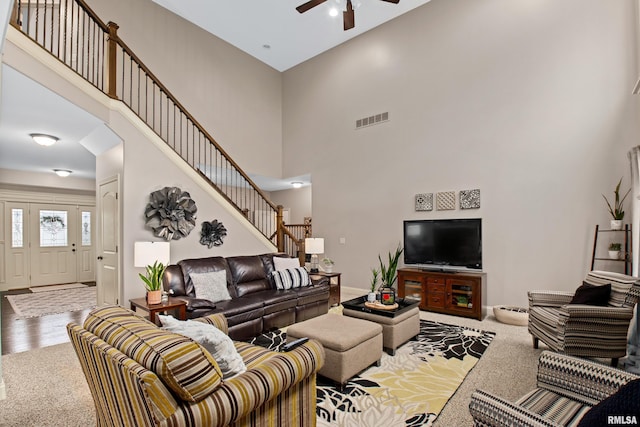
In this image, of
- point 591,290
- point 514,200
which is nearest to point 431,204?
point 514,200

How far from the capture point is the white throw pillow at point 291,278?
4.66 metres

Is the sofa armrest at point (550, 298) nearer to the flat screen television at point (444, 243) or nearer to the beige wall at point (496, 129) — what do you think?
the beige wall at point (496, 129)

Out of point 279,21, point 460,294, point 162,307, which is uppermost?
point 279,21

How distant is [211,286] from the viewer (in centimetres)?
→ 399

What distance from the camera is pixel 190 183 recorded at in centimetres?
512

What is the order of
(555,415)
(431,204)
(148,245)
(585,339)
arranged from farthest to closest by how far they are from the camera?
(431,204) → (148,245) → (585,339) → (555,415)

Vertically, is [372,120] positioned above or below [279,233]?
above

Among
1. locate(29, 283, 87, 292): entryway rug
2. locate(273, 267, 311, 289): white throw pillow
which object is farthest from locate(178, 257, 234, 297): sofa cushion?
locate(29, 283, 87, 292): entryway rug

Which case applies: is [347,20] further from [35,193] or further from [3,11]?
[35,193]

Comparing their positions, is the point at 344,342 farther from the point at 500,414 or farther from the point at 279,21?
the point at 279,21

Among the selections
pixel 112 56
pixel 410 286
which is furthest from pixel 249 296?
pixel 112 56

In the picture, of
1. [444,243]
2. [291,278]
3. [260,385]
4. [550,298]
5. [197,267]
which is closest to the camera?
[260,385]

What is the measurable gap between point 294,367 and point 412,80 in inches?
225

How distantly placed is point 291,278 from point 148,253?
1.96 m
